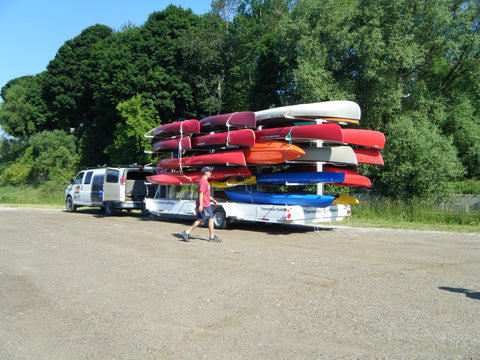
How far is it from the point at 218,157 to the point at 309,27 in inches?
662

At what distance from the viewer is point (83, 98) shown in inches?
1971

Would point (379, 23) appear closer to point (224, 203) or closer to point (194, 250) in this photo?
point (224, 203)

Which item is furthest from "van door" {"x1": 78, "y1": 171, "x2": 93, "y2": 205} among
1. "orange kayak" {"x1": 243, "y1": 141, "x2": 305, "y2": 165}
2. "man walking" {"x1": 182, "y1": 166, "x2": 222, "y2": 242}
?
"man walking" {"x1": 182, "y1": 166, "x2": 222, "y2": 242}

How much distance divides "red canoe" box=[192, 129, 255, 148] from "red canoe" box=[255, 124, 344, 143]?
67cm

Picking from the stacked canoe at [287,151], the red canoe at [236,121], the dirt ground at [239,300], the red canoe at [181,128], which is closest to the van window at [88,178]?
the red canoe at [181,128]

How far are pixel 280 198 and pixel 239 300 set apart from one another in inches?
280

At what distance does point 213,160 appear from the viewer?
14.5m

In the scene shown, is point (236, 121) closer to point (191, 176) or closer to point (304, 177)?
point (191, 176)

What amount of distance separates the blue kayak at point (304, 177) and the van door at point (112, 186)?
24.8ft

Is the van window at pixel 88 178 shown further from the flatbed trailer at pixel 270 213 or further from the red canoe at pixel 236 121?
the red canoe at pixel 236 121

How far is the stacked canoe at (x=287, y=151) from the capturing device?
1255 centimetres

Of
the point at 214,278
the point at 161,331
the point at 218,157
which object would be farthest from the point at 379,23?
the point at 161,331

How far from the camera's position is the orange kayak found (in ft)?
40.8

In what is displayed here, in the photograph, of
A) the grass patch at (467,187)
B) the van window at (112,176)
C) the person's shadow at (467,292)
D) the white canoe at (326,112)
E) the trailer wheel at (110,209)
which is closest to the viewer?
the person's shadow at (467,292)
